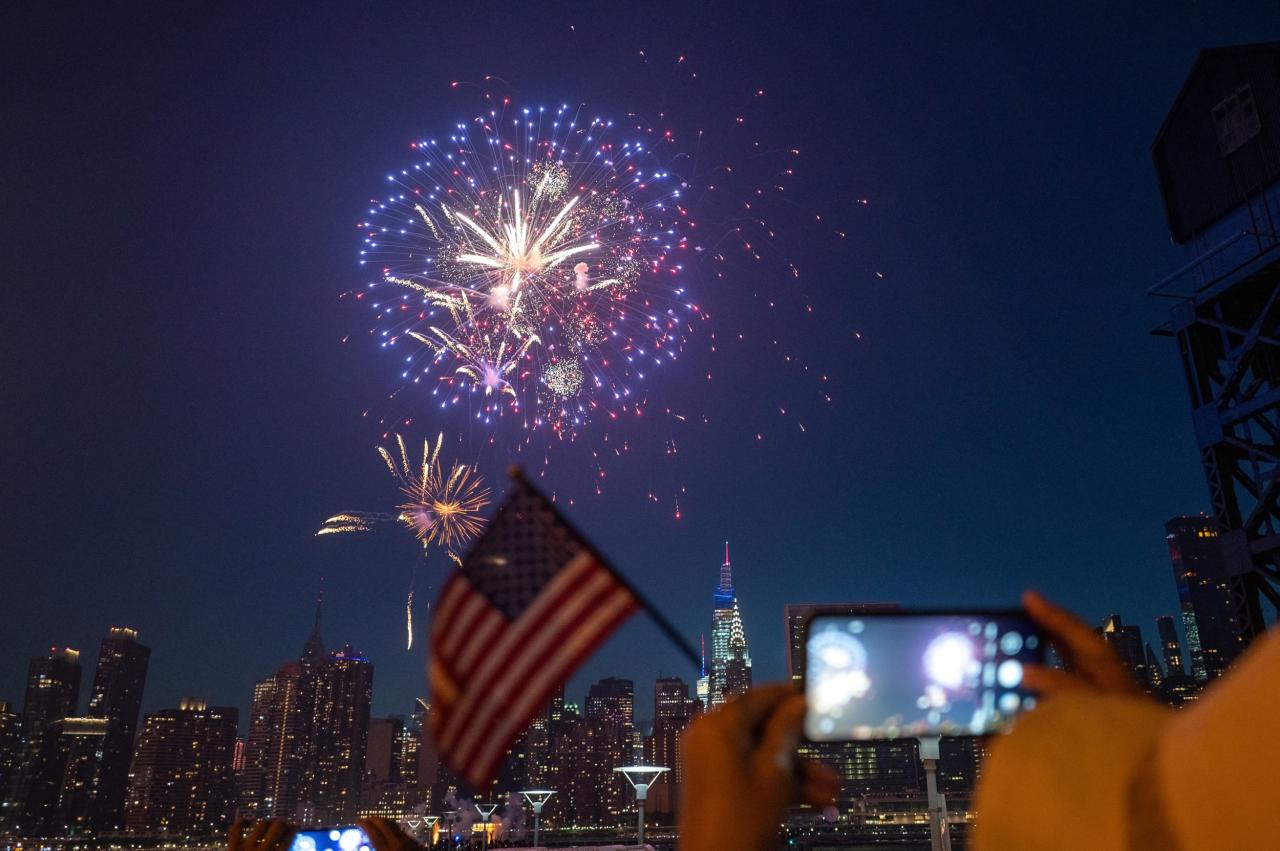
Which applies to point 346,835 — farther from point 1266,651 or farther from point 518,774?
point 518,774

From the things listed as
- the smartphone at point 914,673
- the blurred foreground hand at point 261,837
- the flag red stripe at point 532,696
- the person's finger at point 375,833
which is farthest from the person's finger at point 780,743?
the blurred foreground hand at point 261,837

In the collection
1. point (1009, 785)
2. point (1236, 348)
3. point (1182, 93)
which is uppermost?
point (1182, 93)

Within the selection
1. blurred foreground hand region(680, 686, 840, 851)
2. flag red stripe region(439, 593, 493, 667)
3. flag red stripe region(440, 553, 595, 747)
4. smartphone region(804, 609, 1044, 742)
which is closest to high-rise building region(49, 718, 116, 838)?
flag red stripe region(440, 553, 595, 747)

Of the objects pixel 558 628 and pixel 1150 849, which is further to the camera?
pixel 558 628

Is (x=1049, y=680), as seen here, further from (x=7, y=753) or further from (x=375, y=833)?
(x=7, y=753)

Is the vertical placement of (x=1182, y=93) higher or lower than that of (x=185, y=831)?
higher

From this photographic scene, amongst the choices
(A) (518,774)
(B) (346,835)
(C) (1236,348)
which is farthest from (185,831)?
(C) (1236,348)
